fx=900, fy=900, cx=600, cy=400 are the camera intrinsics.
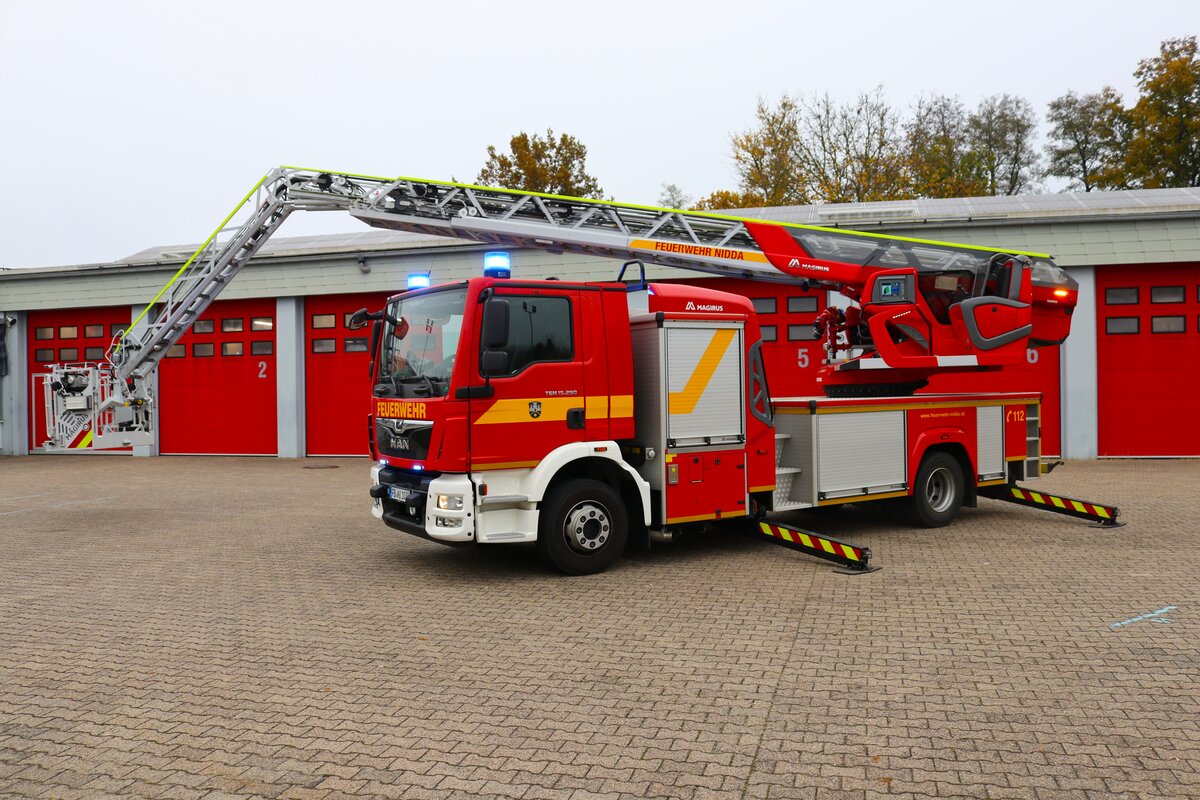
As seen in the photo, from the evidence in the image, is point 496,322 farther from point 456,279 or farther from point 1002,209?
point 1002,209

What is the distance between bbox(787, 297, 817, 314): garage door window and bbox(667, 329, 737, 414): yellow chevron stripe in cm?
1020

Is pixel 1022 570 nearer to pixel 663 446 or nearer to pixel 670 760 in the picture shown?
pixel 663 446

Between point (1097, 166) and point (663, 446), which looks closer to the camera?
point (663, 446)

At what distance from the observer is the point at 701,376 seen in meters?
8.09

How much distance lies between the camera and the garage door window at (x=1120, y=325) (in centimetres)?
1722

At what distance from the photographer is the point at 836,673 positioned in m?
4.98

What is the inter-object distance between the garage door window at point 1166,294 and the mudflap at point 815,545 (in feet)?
41.4

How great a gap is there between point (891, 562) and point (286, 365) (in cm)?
1641

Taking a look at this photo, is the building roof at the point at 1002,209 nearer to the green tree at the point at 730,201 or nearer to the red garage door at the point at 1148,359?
the red garage door at the point at 1148,359

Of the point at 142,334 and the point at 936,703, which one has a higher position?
the point at 142,334

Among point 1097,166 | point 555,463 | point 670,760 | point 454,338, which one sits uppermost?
point 1097,166

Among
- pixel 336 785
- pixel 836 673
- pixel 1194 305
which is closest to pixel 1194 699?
pixel 836 673

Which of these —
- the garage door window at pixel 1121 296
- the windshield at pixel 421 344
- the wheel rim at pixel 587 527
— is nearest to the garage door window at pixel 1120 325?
the garage door window at pixel 1121 296

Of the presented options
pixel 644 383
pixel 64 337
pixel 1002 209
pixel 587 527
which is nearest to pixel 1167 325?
pixel 1002 209
